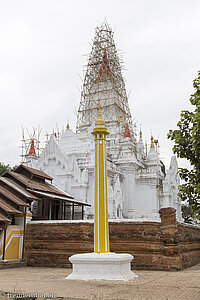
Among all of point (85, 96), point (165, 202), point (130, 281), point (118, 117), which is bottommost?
point (130, 281)

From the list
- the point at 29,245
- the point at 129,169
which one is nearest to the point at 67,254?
the point at 29,245

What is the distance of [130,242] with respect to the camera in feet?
42.6

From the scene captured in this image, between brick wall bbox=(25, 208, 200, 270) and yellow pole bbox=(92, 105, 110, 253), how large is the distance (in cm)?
338

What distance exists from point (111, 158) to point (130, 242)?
1808 cm

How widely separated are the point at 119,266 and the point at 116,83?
3009 cm

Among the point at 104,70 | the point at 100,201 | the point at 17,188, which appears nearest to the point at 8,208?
the point at 17,188

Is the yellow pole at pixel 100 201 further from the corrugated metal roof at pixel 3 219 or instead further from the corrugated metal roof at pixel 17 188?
the corrugated metal roof at pixel 17 188

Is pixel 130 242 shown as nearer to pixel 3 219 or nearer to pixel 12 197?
pixel 3 219

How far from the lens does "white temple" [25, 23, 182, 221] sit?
1054 inches

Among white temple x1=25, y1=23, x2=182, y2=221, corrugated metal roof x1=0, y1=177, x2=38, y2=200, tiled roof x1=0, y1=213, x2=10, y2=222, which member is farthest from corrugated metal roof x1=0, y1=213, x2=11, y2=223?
white temple x1=25, y1=23, x2=182, y2=221

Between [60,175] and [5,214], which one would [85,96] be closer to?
[60,175]

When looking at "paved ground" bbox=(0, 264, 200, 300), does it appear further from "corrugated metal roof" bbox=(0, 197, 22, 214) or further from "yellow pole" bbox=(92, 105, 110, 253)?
"corrugated metal roof" bbox=(0, 197, 22, 214)

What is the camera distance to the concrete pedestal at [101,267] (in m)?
9.11

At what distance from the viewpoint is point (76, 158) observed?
92.6 ft
